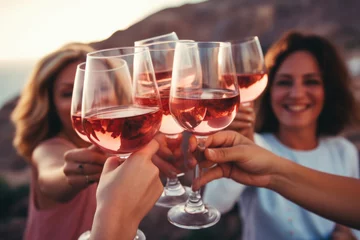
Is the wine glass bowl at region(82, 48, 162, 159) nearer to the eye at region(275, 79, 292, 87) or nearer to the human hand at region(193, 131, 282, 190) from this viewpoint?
the human hand at region(193, 131, 282, 190)

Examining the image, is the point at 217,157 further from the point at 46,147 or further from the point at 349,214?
the point at 46,147

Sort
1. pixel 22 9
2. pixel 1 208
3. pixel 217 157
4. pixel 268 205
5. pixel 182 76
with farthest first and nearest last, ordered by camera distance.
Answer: pixel 1 208, pixel 22 9, pixel 268 205, pixel 217 157, pixel 182 76

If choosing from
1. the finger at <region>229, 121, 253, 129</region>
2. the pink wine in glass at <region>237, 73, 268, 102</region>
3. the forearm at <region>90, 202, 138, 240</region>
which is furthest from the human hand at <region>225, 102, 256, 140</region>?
the forearm at <region>90, 202, 138, 240</region>

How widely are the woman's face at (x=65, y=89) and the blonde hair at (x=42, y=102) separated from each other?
2 centimetres

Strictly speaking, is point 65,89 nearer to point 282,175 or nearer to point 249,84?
point 249,84

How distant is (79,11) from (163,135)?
1.51 m

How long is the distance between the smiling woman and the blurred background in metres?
0.22

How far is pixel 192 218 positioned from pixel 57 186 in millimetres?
491

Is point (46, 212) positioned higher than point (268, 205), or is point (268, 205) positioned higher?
point (46, 212)

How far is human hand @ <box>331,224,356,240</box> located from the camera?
1.73 meters

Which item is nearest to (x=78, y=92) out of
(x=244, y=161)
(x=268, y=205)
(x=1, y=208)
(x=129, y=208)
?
(x=129, y=208)

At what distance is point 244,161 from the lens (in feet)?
3.45

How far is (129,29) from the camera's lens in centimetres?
243

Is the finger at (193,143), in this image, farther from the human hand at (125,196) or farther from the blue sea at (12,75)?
the blue sea at (12,75)
